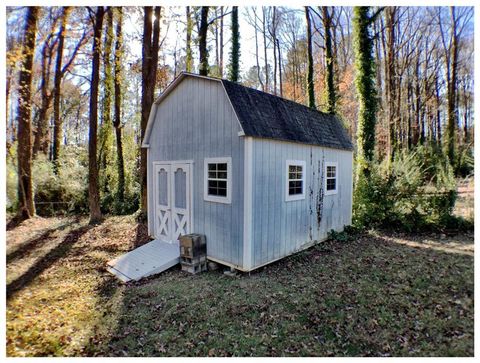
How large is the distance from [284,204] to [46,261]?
208 inches

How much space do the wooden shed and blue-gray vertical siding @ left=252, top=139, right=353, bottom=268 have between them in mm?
22

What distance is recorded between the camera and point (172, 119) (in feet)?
22.7

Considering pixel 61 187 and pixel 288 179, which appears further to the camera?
pixel 61 187

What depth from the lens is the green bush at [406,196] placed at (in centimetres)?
768

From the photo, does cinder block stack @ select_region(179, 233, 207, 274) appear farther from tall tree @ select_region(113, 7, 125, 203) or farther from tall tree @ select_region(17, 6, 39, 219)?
tall tree @ select_region(113, 7, 125, 203)

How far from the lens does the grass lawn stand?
3.28 metres

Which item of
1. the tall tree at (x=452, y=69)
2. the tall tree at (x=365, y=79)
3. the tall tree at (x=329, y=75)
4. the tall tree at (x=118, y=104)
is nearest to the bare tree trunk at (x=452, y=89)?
the tall tree at (x=452, y=69)

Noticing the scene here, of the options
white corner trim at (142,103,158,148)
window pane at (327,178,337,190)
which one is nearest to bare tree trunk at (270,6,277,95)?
window pane at (327,178,337,190)

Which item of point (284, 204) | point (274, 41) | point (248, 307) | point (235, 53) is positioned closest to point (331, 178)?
point (284, 204)

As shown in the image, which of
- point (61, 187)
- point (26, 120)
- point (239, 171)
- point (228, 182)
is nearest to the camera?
point (26, 120)

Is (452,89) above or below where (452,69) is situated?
below

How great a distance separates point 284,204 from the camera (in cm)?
605

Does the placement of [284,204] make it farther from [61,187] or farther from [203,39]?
[203,39]
